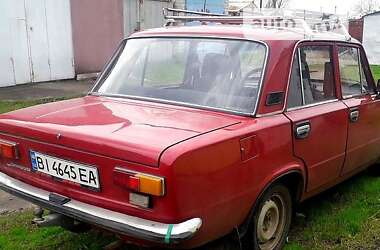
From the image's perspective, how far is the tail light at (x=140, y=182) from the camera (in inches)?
100

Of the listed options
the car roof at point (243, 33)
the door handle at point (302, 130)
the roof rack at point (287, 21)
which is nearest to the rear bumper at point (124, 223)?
the door handle at point (302, 130)

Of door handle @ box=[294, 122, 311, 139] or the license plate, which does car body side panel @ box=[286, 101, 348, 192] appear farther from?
the license plate

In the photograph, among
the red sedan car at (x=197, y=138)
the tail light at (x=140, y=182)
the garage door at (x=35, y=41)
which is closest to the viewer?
the tail light at (x=140, y=182)

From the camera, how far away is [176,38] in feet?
12.9

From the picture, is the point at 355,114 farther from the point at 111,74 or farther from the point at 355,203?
the point at 111,74

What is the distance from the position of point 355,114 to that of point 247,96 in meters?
1.49

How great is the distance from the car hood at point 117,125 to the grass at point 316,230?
39.7 inches

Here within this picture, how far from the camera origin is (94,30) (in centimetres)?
1310

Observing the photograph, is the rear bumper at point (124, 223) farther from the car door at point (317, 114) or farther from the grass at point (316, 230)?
the car door at point (317, 114)

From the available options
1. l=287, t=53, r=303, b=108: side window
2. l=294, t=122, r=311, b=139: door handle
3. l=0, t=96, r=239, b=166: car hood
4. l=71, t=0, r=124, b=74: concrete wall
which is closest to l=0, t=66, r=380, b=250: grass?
l=294, t=122, r=311, b=139: door handle

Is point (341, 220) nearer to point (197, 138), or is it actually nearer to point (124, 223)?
point (197, 138)

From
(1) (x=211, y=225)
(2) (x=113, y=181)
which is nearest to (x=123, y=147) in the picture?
(2) (x=113, y=181)

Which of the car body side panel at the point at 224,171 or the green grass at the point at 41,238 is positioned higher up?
the car body side panel at the point at 224,171

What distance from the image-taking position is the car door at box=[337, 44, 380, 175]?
4.38 m
